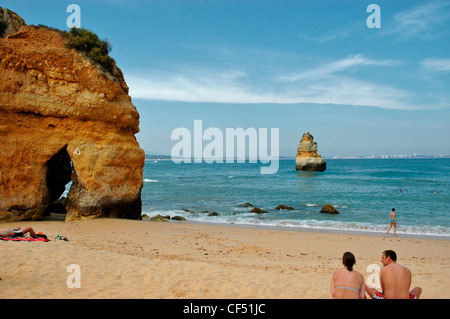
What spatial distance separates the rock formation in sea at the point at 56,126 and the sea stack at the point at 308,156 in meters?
55.4

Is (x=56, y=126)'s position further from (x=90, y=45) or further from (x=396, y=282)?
(x=396, y=282)

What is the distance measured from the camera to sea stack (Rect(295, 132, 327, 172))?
6569 centimetres

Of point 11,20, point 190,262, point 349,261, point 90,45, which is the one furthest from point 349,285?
point 11,20

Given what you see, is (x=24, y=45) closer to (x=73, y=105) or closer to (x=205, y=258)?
(x=73, y=105)

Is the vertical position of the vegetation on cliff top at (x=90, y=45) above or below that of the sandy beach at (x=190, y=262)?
above

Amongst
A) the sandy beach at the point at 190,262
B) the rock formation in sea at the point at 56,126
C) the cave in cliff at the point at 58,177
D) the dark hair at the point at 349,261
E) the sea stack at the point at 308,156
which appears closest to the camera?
the dark hair at the point at 349,261

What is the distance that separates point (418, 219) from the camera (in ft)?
63.0

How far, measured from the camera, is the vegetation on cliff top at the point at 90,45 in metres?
14.5

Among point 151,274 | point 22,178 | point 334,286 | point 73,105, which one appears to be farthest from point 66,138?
point 334,286

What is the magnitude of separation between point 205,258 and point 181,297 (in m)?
3.62

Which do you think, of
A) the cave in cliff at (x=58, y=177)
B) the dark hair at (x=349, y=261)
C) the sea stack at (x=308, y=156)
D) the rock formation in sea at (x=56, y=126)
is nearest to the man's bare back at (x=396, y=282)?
the dark hair at (x=349, y=261)

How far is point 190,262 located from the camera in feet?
27.8

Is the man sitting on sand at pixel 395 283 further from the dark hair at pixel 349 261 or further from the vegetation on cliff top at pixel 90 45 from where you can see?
the vegetation on cliff top at pixel 90 45
